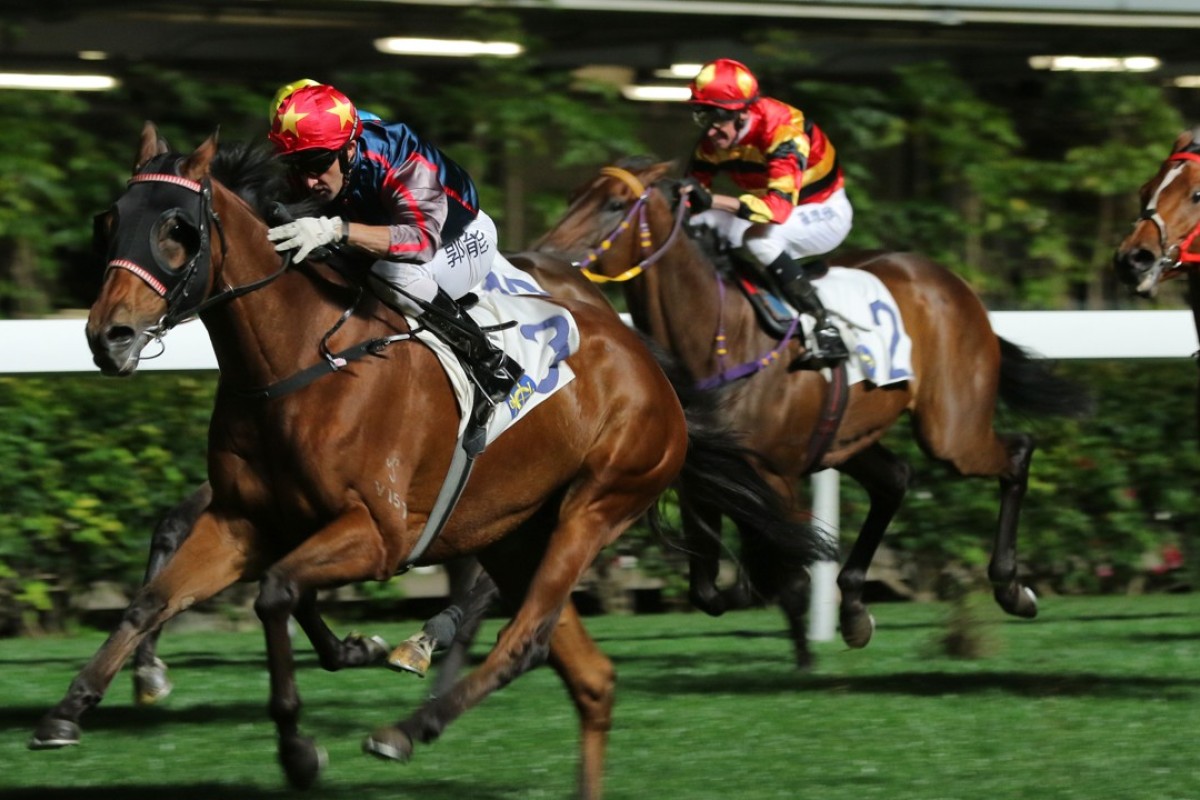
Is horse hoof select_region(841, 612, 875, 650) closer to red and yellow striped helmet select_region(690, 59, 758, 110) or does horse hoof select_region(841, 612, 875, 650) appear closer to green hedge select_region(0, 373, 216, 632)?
red and yellow striped helmet select_region(690, 59, 758, 110)

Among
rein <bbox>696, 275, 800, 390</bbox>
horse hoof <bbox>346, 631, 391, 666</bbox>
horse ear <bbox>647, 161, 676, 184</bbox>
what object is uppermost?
horse ear <bbox>647, 161, 676, 184</bbox>

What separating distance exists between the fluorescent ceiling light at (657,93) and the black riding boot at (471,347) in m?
5.78

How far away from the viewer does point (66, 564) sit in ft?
21.7

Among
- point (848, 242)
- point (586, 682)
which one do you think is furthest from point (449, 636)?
point (848, 242)

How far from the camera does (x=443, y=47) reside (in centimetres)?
909

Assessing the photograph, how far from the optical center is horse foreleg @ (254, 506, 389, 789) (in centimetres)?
373

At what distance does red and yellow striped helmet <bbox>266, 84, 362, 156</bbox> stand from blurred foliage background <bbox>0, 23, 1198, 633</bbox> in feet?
9.25

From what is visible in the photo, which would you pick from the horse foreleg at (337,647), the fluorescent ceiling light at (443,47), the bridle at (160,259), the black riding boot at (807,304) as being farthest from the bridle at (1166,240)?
the fluorescent ceiling light at (443,47)

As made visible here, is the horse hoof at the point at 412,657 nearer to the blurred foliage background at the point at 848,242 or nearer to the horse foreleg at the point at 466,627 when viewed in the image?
the horse foreleg at the point at 466,627

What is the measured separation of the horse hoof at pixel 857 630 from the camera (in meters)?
6.08

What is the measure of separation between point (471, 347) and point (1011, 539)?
2.98 metres

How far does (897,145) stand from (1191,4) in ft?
5.40

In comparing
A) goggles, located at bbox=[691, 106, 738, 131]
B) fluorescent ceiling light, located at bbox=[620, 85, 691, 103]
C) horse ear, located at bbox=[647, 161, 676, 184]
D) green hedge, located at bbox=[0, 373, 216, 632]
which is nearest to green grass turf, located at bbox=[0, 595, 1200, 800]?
green hedge, located at bbox=[0, 373, 216, 632]

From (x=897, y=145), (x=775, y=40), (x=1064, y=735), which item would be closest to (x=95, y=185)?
(x=775, y=40)
